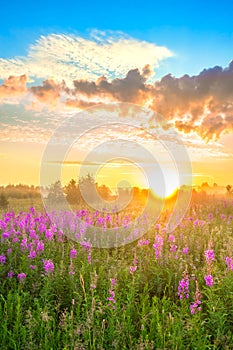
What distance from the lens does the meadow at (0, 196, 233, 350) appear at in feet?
11.4

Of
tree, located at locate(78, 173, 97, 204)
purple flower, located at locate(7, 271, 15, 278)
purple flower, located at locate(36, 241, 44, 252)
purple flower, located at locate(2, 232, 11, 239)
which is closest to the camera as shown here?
purple flower, located at locate(7, 271, 15, 278)

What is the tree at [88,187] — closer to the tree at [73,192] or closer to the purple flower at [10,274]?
the tree at [73,192]

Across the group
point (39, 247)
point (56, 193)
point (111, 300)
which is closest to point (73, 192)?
point (56, 193)

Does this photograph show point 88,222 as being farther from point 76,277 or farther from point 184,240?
point 76,277

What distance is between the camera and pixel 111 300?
3.89 metres

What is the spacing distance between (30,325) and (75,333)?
0.47 meters

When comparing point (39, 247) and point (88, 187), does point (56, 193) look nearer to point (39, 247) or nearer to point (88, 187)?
point (88, 187)

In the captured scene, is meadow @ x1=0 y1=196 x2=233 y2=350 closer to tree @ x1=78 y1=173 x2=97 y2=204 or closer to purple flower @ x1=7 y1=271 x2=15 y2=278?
purple flower @ x1=7 y1=271 x2=15 y2=278

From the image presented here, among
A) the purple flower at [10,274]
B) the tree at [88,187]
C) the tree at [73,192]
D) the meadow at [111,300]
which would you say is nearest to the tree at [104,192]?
the tree at [88,187]

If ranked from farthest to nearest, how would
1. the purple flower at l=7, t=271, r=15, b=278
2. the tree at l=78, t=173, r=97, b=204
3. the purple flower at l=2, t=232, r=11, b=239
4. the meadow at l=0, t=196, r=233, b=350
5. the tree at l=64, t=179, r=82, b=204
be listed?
the tree at l=78, t=173, r=97, b=204 → the tree at l=64, t=179, r=82, b=204 → the purple flower at l=2, t=232, r=11, b=239 → the purple flower at l=7, t=271, r=15, b=278 → the meadow at l=0, t=196, r=233, b=350

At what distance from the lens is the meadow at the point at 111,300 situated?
137 inches

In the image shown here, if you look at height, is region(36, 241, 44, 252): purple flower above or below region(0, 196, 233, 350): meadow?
above

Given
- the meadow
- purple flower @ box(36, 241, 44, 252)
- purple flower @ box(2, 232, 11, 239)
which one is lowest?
the meadow

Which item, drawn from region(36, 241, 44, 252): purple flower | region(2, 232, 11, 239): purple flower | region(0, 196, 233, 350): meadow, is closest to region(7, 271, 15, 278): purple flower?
region(0, 196, 233, 350): meadow
